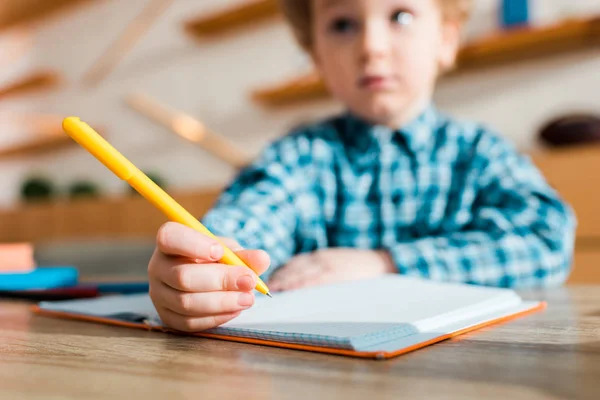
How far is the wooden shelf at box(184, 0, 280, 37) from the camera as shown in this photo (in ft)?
8.27

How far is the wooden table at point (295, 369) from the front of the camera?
224 millimetres

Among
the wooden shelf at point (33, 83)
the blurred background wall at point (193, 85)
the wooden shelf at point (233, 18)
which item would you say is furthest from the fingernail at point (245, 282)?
the wooden shelf at point (33, 83)

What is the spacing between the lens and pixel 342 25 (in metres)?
0.85

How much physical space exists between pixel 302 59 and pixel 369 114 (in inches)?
66.8

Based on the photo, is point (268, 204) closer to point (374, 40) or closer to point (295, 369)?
point (374, 40)

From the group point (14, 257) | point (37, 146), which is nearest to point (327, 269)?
point (14, 257)

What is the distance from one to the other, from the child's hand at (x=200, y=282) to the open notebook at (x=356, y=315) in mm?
11

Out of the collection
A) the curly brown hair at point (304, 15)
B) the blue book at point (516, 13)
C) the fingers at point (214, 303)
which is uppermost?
the blue book at point (516, 13)

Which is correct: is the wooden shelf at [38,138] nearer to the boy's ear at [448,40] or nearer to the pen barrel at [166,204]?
the boy's ear at [448,40]

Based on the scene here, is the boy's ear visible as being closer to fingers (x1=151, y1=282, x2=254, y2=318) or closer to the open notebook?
the open notebook

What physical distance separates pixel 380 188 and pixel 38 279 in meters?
0.49

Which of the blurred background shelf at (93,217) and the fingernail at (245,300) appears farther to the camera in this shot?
the blurred background shelf at (93,217)

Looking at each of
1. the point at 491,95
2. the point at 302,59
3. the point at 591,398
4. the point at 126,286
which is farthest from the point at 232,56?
the point at 591,398

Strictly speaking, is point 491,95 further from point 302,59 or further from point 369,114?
point 369,114
